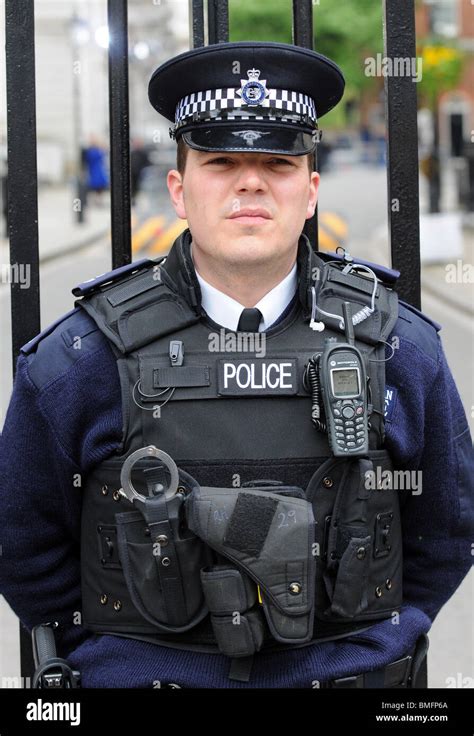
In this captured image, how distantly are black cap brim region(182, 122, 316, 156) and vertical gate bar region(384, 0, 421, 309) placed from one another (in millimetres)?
367

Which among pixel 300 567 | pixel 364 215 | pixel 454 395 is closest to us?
pixel 300 567

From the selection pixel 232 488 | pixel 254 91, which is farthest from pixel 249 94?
pixel 232 488

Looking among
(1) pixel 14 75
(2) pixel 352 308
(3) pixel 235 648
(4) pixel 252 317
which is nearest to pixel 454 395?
(2) pixel 352 308

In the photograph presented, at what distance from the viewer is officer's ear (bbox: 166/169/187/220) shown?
2.43 metres

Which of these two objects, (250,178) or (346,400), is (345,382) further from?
(250,178)

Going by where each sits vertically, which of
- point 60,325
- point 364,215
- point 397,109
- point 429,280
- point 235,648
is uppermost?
point 364,215

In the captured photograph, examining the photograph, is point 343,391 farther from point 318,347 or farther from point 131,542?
point 131,542

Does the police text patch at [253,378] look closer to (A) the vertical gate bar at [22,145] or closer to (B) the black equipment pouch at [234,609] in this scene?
(B) the black equipment pouch at [234,609]

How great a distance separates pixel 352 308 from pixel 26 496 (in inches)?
30.0

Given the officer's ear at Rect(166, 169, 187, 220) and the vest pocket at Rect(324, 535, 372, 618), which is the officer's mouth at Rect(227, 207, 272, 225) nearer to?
the officer's ear at Rect(166, 169, 187, 220)

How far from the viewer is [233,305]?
7.77ft

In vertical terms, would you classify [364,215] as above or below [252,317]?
above

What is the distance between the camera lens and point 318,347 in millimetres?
2365

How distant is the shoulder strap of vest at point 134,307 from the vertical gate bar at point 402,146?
57 centimetres
